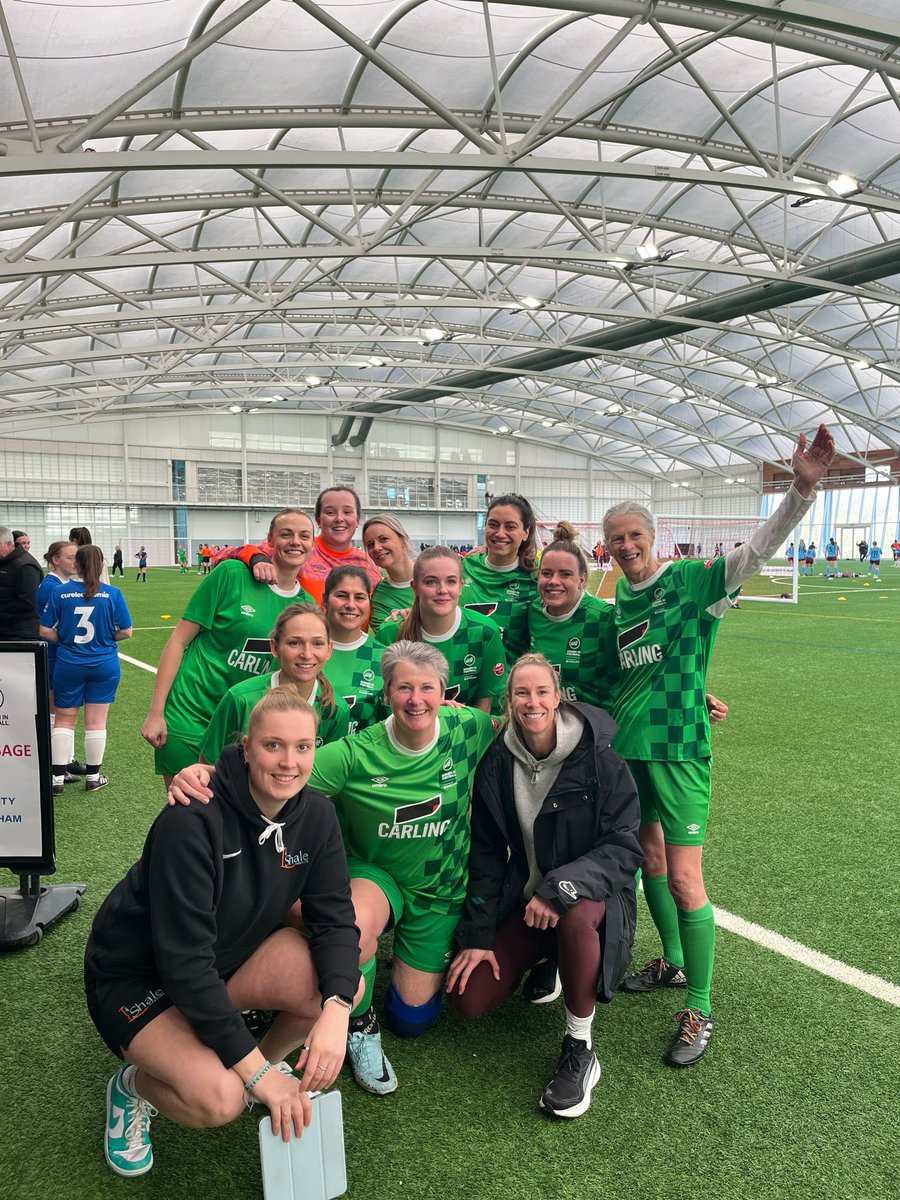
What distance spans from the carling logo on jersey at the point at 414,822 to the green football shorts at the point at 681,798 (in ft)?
2.66

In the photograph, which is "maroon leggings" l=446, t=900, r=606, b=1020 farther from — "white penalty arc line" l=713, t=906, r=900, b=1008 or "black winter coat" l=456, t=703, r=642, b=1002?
"white penalty arc line" l=713, t=906, r=900, b=1008

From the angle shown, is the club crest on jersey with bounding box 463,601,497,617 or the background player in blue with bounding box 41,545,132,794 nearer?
the club crest on jersey with bounding box 463,601,497,617

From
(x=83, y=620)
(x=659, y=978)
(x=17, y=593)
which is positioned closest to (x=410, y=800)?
(x=659, y=978)

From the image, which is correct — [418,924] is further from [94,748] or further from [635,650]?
[94,748]

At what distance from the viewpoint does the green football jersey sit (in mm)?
3334

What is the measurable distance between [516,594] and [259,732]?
1899mm

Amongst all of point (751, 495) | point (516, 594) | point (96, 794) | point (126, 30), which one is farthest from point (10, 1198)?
point (751, 495)

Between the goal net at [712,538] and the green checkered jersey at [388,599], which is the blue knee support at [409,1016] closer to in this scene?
the green checkered jersey at [388,599]

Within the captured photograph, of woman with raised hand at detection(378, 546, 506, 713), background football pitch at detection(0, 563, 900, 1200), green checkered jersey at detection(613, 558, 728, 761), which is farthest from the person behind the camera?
woman with raised hand at detection(378, 546, 506, 713)

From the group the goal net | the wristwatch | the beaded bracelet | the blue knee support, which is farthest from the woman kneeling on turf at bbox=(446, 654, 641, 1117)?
the goal net

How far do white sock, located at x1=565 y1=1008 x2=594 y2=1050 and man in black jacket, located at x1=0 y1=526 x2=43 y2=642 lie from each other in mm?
5116

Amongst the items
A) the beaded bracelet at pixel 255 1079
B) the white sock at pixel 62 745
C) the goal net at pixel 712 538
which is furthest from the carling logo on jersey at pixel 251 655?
the goal net at pixel 712 538

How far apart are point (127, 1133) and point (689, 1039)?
1.78m

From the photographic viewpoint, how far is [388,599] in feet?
13.4
